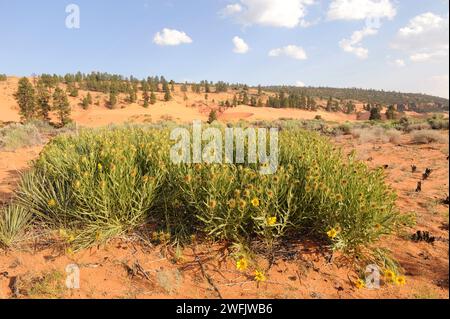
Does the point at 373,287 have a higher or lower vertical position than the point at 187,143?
lower

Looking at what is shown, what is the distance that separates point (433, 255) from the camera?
3262mm

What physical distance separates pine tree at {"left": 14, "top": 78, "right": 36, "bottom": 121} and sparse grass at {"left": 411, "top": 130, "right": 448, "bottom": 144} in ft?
120

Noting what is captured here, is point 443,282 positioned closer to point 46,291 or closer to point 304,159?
point 304,159

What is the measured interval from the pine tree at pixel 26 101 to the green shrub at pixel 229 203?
3682 cm

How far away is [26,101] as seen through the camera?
114ft

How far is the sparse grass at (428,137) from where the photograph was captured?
10562mm

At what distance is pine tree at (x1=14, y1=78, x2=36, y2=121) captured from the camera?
3431cm

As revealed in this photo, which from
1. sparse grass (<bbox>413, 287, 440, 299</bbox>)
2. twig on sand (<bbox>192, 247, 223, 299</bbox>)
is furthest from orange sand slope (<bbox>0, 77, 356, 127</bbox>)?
sparse grass (<bbox>413, 287, 440, 299</bbox>)

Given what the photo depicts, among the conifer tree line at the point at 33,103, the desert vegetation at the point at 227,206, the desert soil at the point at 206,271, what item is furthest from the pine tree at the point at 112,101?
the desert soil at the point at 206,271

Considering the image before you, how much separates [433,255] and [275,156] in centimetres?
206

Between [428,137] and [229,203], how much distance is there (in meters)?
10.7

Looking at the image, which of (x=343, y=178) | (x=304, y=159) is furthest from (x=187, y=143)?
(x=343, y=178)

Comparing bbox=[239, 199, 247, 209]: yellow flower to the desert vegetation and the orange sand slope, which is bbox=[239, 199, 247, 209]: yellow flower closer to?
the desert vegetation

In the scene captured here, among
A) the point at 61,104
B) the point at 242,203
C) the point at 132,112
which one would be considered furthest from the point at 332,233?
the point at 132,112
